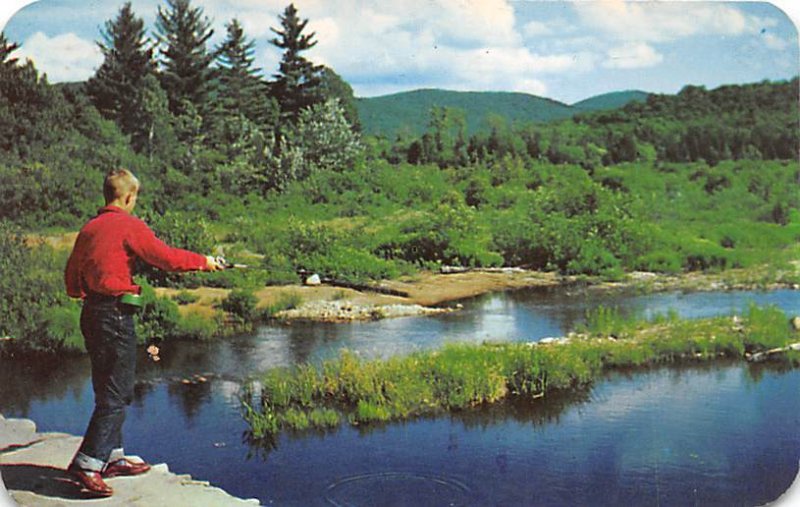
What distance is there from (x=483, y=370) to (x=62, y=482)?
8.31ft

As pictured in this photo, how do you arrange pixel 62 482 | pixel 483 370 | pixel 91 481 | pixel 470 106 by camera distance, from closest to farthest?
1. pixel 91 481
2. pixel 62 482
3. pixel 483 370
4. pixel 470 106

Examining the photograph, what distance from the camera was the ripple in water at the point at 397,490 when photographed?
252 inches

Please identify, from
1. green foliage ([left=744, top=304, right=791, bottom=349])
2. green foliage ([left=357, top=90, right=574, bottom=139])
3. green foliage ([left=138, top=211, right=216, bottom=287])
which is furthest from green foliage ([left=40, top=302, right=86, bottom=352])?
green foliage ([left=744, top=304, right=791, bottom=349])

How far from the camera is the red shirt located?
5.98 meters

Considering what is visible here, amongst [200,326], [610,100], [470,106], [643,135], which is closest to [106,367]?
[200,326]

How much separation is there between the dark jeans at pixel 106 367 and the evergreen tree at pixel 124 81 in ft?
4.91

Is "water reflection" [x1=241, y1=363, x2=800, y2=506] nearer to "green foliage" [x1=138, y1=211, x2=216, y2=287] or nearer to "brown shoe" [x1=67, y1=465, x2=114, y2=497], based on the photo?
"brown shoe" [x1=67, y1=465, x2=114, y2=497]

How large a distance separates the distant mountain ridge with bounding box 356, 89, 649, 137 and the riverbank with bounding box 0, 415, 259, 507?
A: 248cm

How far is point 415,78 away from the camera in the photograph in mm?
7098

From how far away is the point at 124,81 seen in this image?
23.7 feet

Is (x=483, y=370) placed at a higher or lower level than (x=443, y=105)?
lower

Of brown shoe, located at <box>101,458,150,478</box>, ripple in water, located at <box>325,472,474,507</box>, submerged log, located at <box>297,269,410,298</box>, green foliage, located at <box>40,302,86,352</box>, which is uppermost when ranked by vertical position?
submerged log, located at <box>297,269,410,298</box>

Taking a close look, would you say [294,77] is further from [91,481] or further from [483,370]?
[91,481]

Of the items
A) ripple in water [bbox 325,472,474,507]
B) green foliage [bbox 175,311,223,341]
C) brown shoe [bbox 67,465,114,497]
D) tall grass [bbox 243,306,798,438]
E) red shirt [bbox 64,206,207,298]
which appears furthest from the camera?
green foliage [bbox 175,311,223,341]
